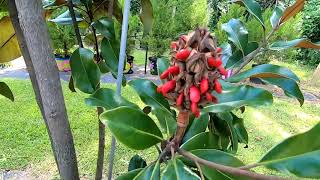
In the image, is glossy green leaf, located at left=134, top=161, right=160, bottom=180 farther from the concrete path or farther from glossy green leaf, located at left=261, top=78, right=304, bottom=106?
the concrete path

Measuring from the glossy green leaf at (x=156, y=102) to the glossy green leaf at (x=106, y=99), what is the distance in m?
0.03

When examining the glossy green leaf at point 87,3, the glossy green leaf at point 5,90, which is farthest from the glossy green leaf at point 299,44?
the glossy green leaf at point 5,90

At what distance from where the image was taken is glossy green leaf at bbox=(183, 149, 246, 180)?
22.9 inches

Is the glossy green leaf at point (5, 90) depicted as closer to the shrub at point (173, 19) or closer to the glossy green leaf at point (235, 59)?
the glossy green leaf at point (235, 59)

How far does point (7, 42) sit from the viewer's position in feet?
3.22

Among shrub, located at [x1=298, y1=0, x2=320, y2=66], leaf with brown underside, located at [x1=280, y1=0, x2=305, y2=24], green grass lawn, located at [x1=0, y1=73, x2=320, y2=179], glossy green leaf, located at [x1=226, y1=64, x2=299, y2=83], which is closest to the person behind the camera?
glossy green leaf, located at [x1=226, y1=64, x2=299, y2=83]

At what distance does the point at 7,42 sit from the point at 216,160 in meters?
0.72

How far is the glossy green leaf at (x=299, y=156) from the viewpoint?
472 millimetres

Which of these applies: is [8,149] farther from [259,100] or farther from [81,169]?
[259,100]

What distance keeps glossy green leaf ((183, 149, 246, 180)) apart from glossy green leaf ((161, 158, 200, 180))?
0.10ft

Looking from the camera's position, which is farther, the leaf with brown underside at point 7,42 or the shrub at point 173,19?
the shrub at point 173,19

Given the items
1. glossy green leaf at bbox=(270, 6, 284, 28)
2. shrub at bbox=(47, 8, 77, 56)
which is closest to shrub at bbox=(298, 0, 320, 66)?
shrub at bbox=(47, 8, 77, 56)

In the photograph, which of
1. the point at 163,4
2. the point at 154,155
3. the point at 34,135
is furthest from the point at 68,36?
the point at 154,155

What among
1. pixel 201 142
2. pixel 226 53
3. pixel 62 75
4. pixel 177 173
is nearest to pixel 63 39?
pixel 62 75
